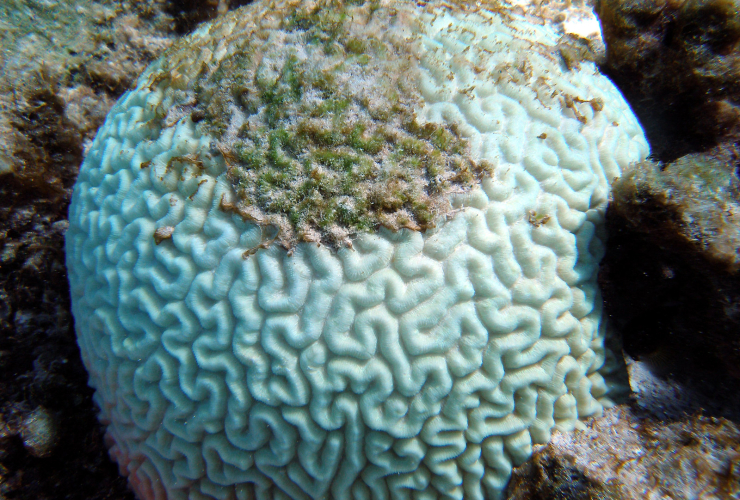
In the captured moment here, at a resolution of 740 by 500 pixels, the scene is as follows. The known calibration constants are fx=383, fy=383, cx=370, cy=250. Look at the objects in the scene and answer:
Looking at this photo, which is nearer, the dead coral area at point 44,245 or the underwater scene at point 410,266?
the underwater scene at point 410,266

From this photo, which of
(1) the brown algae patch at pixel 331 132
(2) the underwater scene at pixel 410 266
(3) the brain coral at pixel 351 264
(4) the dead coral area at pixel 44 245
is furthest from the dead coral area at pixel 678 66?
(4) the dead coral area at pixel 44 245

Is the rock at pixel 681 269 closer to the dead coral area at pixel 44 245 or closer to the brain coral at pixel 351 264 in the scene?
the brain coral at pixel 351 264

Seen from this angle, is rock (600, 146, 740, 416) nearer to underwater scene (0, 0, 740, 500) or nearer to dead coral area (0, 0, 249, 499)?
underwater scene (0, 0, 740, 500)

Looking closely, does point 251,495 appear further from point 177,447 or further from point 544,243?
point 544,243

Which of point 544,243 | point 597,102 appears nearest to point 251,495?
point 544,243

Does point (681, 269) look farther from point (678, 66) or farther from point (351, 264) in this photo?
point (351, 264)

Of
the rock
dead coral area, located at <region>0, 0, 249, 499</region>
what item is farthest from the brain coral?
dead coral area, located at <region>0, 0, 249, 499</region>
